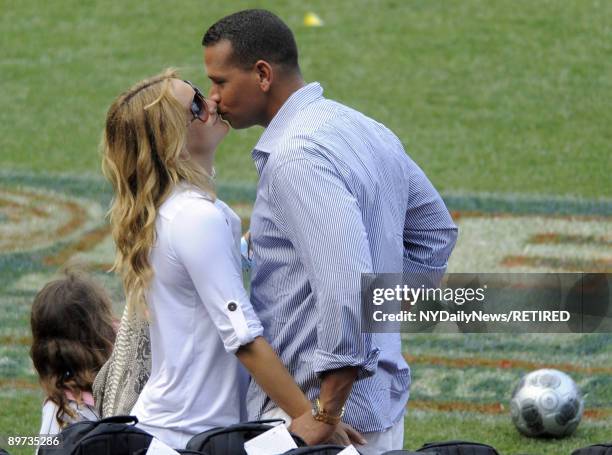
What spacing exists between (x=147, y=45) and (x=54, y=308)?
33.9 feet

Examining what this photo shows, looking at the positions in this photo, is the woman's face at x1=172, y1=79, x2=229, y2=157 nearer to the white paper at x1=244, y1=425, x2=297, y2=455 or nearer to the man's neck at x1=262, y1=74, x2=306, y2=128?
the man's neck at x1=262, y1=74, x2=306, y2=128

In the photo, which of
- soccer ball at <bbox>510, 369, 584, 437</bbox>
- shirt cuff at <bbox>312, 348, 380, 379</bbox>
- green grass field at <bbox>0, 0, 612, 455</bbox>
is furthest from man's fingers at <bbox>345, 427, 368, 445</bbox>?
soccer ball at <bbox>510, 369, 584, 437</bbox>

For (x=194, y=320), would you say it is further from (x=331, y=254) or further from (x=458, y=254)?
(x=458, y=254)

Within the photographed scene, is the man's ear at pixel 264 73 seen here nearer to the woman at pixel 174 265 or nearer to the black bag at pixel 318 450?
the woman at pixel 174 265

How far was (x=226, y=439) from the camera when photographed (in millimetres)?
2777

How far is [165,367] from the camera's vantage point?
9.96 ft

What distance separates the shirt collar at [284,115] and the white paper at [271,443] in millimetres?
705

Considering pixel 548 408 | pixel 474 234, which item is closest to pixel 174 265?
pixel 548 408

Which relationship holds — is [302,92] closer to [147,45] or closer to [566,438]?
[566,438]

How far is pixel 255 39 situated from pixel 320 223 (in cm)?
60

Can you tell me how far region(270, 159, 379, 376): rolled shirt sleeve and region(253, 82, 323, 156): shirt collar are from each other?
187 mm

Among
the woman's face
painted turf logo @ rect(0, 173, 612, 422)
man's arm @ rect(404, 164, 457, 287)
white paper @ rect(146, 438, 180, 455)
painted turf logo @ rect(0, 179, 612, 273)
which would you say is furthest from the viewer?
painted turf logo @ rect(0, 179, 612, 273)

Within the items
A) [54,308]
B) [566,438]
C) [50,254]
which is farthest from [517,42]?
[54,308]

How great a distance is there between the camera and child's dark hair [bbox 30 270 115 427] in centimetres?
376
